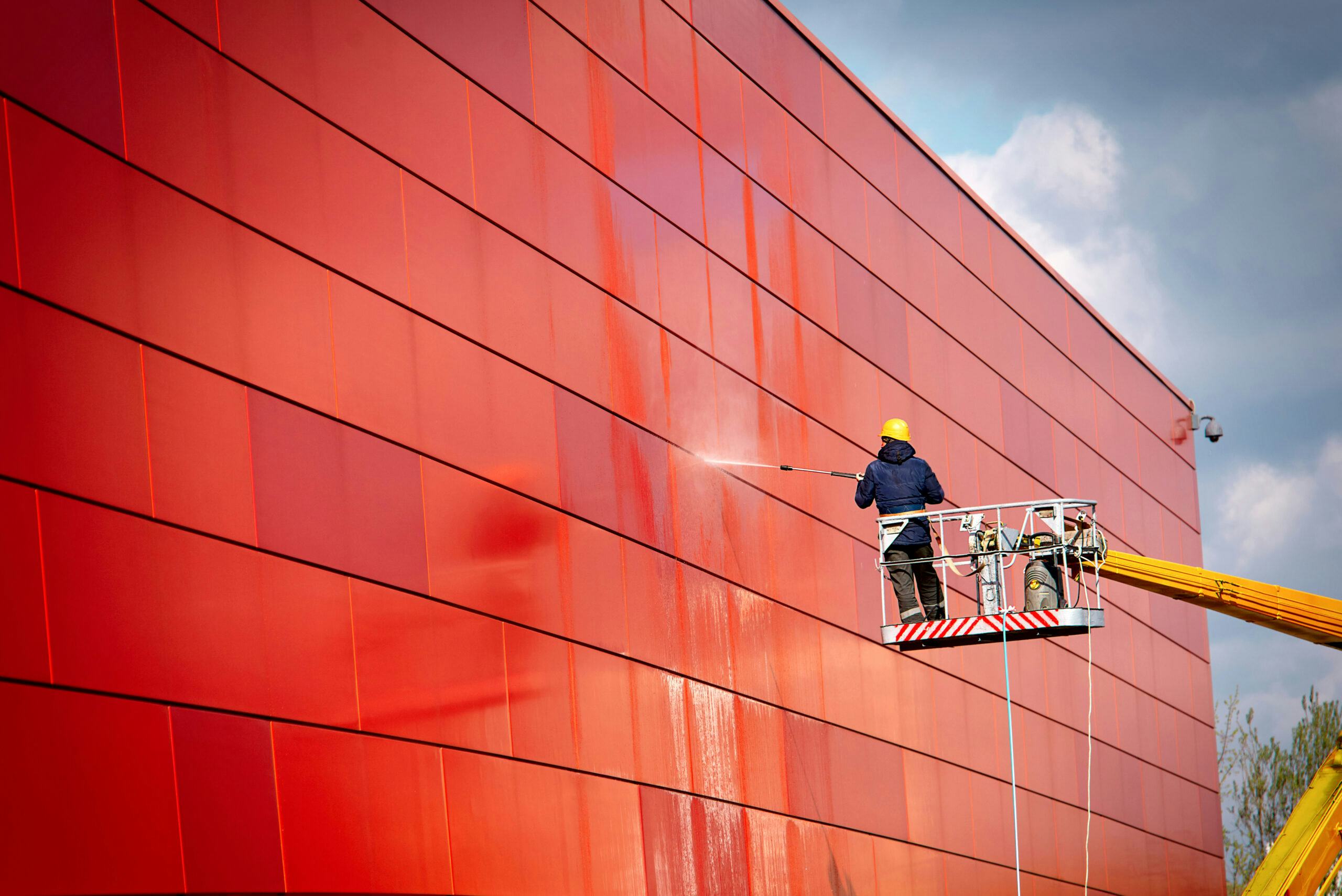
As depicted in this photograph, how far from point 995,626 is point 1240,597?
5.69m

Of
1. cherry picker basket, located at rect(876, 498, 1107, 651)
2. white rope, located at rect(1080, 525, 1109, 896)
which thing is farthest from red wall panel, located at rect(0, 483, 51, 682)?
white rope, located at rect(1080, 525, 1109, 896)

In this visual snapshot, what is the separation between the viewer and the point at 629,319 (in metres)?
16.5

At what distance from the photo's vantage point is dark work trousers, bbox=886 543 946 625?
15.1 metres

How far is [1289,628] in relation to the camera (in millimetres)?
19391

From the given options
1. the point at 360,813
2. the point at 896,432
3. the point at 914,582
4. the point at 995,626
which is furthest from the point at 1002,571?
the point at 360,813

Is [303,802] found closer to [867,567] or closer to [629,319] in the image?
[629,319]

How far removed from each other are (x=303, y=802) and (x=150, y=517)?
239 centimetres

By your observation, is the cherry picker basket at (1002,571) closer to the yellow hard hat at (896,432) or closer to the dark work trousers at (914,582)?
the dark work trousers at (914,582)

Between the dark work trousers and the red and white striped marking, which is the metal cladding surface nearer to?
the dark work trousers

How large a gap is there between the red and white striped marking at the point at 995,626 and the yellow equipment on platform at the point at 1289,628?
169 cm

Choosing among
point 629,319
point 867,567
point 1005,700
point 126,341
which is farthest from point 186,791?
point 1005,700

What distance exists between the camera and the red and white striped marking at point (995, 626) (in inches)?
555

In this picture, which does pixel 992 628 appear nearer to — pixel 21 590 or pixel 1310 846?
pixel 21 590

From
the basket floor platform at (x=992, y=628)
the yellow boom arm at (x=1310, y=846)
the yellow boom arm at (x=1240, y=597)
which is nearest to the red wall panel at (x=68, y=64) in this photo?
the basket floor platform at (x=992, y=628)
